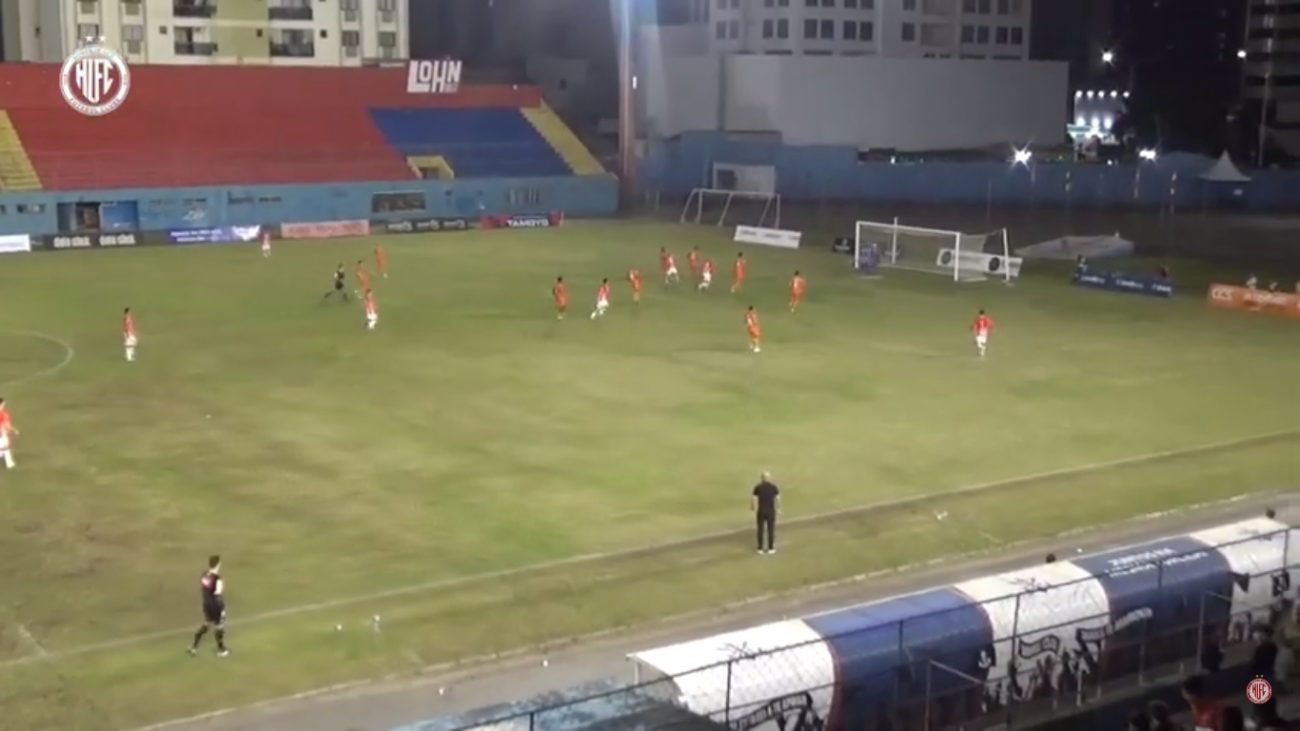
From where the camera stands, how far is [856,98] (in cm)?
9550

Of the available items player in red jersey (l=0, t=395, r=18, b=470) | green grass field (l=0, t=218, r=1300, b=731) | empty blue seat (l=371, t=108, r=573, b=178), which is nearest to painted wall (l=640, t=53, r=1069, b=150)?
empty blue seat (l=371, t=108, r=573, b=178)

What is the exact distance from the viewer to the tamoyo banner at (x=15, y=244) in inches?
2299

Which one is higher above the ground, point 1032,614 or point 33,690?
point 1032,614

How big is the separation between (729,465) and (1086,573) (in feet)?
37.7

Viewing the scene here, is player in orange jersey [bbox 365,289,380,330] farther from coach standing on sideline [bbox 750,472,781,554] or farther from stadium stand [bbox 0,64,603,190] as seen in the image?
stadium stand [bbox 0,64,603,190]

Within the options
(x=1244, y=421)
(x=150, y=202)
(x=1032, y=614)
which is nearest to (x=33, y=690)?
(x=1032, y=614)

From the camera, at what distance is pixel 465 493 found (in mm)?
24500

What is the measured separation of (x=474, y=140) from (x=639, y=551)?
5974 cm

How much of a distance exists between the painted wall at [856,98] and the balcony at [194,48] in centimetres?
2830

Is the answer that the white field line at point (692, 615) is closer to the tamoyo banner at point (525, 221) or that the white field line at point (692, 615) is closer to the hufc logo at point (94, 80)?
the tamoyo banner at point (525, 221)

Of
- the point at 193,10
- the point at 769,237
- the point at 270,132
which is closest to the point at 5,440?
the point at 769,237

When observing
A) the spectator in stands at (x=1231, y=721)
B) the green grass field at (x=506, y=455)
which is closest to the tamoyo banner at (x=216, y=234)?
the green grass field at (x=506, y=455)

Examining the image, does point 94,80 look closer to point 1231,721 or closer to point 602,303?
point 602,303

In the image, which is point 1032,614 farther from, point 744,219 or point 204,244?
point 744,219
